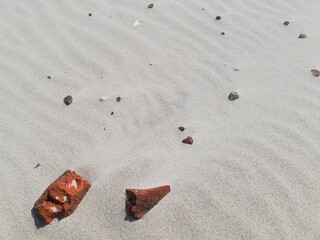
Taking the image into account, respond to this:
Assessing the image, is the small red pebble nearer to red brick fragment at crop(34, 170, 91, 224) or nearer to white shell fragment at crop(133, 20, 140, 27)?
red brick fragment at crop(34, 170, 91, 224)

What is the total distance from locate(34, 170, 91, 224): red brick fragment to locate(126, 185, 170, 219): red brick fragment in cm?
24

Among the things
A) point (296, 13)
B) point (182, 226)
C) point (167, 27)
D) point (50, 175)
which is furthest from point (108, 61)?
point (296, 13)

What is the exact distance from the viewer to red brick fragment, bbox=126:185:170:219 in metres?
1.88

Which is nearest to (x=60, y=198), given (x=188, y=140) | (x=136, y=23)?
(x=188, y=140)

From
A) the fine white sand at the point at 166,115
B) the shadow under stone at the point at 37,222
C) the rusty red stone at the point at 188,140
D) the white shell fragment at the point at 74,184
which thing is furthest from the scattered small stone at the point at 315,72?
the shadow under stone at the point at 37,222

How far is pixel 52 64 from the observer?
280 cm

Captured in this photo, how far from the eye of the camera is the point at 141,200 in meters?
1.89

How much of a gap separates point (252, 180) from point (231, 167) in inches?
5.1

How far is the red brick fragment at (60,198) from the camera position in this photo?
1879 mm

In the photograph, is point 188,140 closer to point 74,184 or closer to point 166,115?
point 166,115

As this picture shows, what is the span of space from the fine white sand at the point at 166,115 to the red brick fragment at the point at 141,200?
39 millimetres

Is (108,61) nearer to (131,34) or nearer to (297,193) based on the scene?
(131,34)

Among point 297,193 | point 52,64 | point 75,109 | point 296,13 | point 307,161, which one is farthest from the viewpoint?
point 296,13

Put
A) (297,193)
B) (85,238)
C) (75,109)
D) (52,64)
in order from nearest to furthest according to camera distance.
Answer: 1. (85,238)
2. (297,193)
3. (75,109)
4. (52,64)
